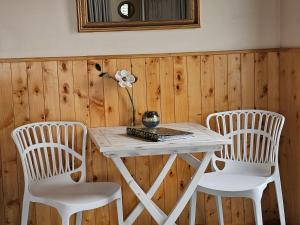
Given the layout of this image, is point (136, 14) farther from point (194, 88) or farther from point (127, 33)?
point (194, 88)

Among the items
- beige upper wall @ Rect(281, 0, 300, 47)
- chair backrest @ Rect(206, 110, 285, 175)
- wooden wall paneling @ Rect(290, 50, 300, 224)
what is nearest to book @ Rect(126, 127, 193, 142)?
chair backrest @ Rect(206, 110, 285, 175)

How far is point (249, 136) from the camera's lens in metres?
3.69

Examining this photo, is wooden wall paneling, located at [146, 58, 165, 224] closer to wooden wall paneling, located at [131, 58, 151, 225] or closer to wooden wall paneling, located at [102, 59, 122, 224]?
wooden wall paneling, located at [131, 58, 151, 225]

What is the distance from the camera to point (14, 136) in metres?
3.11

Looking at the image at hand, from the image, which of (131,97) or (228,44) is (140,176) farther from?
(228,44)

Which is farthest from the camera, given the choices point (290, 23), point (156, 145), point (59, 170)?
point (290, 23)

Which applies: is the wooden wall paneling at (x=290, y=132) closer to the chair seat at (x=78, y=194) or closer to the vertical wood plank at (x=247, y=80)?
the vertical wood plank at (x=247, y=80)

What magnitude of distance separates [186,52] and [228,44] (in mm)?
310

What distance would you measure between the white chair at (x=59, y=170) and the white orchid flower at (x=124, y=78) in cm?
39

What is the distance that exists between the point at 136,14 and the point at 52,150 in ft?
3.54

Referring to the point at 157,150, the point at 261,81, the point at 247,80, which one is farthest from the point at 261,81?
the point at 157,150

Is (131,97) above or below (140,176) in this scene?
above

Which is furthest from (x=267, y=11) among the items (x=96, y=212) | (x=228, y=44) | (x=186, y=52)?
(x=96, y=212)

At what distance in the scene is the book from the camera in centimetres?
288
